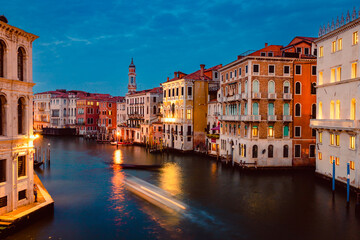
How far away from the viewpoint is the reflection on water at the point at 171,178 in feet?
83.2

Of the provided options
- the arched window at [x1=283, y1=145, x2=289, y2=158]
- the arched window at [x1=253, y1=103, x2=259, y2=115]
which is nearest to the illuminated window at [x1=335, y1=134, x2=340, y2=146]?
the arched window at [x1=283, y1=145, x2=289, y2=158]

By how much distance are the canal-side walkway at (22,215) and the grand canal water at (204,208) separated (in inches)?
17.2

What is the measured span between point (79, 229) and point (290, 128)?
23.8m

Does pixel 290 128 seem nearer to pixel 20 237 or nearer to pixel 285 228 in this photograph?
pixel 285 228

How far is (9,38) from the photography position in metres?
16.1

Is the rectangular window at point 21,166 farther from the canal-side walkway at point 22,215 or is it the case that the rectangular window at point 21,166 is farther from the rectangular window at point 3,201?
the canal-side walkway at point 22,215

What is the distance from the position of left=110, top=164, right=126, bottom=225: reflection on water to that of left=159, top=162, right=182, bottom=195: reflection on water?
3517 millimetres

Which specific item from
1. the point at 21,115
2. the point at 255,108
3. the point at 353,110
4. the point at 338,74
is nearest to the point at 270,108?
the point at 255,108

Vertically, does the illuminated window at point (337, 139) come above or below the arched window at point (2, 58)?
below

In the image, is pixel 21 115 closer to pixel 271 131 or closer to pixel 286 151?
pixel 271 131

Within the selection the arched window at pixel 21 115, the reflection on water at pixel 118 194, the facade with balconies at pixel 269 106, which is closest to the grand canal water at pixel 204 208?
the reflection on water at pixel 118 194

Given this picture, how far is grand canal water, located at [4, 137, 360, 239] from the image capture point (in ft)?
53.5

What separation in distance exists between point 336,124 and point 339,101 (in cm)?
187

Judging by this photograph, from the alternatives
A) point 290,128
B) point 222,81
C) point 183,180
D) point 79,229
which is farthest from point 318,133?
point 79,229
